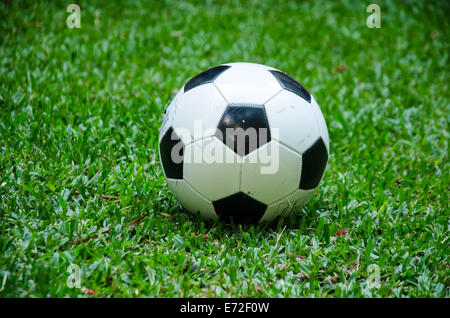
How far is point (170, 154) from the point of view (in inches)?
102

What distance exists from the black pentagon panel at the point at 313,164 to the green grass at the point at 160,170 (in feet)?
1.02

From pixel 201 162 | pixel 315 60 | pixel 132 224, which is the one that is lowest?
pixel 132 224

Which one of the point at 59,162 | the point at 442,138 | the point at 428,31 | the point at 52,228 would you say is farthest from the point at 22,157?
the point at 428,31

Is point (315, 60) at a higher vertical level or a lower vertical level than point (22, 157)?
higher

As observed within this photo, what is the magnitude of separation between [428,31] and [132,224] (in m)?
5.88

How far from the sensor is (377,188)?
344 cm

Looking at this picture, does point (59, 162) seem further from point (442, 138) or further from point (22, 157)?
point (442, 138)

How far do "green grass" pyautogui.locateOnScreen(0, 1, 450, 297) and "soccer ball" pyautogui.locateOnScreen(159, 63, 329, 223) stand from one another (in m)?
0.22

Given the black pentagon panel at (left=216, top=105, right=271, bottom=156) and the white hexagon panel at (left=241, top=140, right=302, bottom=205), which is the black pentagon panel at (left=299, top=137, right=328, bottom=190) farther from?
the black pentagon panel at (left=216, top=105, right=271, bottom=156)

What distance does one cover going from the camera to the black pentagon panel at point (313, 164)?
255 centimetres

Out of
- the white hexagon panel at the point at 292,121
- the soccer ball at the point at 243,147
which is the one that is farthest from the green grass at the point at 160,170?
the white hexagon panel at the point at 292,121

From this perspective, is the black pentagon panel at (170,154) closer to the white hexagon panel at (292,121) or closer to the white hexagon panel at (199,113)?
the white hexagon panel at (199,113)

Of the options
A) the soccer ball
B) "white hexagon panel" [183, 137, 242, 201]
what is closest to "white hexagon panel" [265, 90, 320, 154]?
the soccer ball

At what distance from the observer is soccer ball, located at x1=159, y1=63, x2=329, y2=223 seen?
2.43 m
